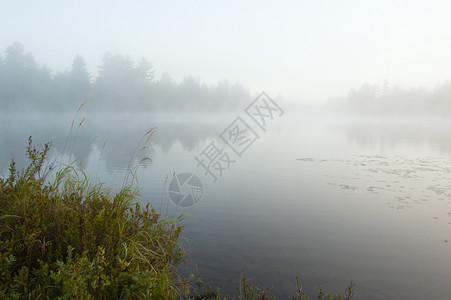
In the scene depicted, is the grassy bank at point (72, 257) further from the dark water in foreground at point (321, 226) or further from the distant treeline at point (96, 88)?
the distant treeline at point (96, 88)

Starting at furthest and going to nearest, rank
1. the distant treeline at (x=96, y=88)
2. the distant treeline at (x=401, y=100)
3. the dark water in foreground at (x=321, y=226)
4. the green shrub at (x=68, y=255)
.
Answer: the distant treeline at (x=401, y=100), the distant treeline at (x=96, y=88), the dark water in foreground at (x=321, y=226), the green shrub at (x=68, y=255)

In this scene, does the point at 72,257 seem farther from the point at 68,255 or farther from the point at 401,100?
the point at 401,100

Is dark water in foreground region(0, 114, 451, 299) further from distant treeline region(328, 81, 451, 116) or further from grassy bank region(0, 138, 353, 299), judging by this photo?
distant treeline region(328, 81, 451, 116)

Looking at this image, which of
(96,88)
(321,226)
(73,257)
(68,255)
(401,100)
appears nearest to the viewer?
(68,255)

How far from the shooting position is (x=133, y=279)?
3291 millimetres

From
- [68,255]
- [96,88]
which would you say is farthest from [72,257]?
[96,88]

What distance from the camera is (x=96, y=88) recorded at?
253ft

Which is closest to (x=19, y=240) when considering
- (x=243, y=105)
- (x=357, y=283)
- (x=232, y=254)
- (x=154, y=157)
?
(x=232, y=254)

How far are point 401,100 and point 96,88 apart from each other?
394ft

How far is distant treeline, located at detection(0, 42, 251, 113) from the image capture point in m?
66.8

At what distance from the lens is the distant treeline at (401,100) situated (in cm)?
10956

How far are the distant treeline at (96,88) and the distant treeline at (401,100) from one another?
242ft

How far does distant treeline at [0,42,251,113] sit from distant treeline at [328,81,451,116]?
7361cm

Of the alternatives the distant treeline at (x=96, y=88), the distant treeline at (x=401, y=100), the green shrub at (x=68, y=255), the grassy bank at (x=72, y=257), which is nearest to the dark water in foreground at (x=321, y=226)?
the grassy bank at (x=72, y=257)
